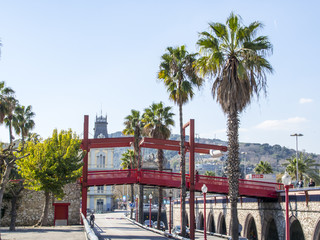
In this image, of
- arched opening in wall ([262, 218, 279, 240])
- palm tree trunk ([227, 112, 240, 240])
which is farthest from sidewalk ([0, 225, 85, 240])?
arched opening in wall ([262, 218, 279, 240])

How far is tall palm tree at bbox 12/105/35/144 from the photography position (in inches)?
2214

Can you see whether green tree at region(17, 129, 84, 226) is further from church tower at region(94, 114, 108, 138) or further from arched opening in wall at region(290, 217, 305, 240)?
church tower at region(94, 114, 108, 138)

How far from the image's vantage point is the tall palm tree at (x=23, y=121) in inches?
2214

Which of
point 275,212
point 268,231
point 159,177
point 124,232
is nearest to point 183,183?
point 159,177

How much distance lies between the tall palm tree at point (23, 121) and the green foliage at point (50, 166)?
67.6ft

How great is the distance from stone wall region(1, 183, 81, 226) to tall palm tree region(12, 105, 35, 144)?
61.0 ft

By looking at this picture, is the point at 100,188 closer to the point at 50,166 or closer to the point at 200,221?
the point at 200,221

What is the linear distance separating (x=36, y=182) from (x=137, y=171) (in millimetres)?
8419

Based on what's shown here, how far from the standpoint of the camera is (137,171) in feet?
120

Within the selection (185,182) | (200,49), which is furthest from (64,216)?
(200,49)

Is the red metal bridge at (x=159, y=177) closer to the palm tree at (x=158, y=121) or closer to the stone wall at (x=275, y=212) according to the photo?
the stone wall at (x=275, y=212)

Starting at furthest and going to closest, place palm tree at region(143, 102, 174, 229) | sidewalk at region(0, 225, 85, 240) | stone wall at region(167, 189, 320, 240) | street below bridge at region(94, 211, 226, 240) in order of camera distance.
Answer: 1. palm tree at region(143, 102, 174, 229)
2. street below bridge at region(94, 211, 226, 240)
3. stone wall at region(167, 189, 320, 240)
4. sidewalk at region(0, 225, 85, 240)

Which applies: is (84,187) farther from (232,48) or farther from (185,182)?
(232,48)

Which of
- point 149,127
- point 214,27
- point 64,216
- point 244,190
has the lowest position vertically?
point 64,216
